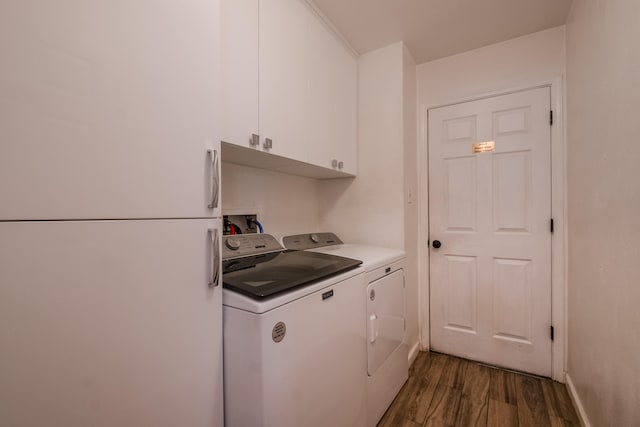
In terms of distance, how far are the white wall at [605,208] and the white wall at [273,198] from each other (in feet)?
5.66

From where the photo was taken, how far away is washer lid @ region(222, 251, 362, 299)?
90 cm

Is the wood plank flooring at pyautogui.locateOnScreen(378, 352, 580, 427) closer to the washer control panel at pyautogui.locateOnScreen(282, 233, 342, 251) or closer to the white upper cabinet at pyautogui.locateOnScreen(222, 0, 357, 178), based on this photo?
the washer control panel at pyautogui.locateOnScreen(282, 233, 342, 251)

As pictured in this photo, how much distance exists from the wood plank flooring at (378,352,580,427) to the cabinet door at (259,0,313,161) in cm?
168

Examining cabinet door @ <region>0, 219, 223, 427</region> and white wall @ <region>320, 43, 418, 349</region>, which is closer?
cabinet door @ <region>0, 219, 223, 427</region>

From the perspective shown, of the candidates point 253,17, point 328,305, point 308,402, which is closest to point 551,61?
point 253,17

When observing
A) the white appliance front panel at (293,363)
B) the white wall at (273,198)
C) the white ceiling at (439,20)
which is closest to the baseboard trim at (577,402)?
the white appliance front panel at (293,363)

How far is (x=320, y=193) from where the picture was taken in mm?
2369

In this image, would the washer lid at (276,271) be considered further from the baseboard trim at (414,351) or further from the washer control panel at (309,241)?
the baseboard trim at (414,351)

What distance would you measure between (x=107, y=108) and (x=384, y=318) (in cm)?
154

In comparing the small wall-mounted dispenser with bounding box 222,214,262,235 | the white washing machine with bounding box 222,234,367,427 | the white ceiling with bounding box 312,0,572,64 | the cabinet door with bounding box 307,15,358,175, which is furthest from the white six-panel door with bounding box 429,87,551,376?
the small wall-mounted dispenser with bounding box 222,214,262,235

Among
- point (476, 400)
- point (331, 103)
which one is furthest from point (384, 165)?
point (476, 400)

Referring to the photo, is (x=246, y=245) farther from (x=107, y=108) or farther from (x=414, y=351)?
(x=414, y=351)

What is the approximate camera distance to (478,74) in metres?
2.10

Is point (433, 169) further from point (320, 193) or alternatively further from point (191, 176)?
point (191, 176)
